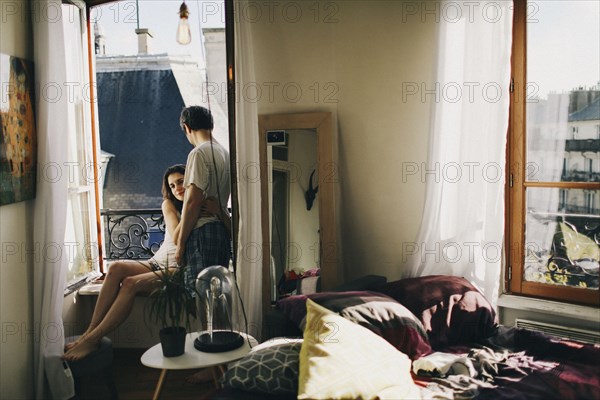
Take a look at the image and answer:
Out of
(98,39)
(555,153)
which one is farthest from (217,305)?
(98,39)

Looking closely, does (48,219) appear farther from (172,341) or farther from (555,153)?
(555,153)

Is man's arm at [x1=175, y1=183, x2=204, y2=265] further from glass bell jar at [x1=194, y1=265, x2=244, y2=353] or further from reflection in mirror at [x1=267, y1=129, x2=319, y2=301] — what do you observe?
glass bell jar at [x1=194, y1=265, x2=244, y2=353]

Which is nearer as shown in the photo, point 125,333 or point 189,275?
point 189,275

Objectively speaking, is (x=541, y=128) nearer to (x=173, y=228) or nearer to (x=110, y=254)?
(x=173, y=228)

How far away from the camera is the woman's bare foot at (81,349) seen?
3358 mm

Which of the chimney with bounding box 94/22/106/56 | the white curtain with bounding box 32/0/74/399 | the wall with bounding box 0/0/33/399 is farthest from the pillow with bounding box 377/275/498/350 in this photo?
the chimney with bounding box 94/22/106/56

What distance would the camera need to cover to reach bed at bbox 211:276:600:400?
7.85 feet

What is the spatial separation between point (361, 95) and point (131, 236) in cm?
202

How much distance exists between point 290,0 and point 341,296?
81.2 inches

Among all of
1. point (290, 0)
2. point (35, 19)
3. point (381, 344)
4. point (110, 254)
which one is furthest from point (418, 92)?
point (110, 254)

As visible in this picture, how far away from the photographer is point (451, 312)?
308 cm

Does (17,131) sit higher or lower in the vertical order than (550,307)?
higher

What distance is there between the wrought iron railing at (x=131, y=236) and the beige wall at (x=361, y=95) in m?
1.25

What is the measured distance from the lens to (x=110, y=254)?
4.50 meters
